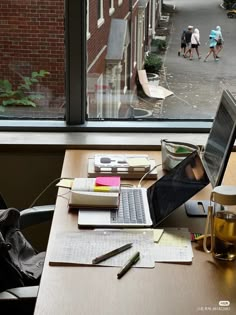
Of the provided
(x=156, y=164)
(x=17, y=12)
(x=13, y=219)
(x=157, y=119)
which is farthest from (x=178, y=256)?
(x=17, y=12)

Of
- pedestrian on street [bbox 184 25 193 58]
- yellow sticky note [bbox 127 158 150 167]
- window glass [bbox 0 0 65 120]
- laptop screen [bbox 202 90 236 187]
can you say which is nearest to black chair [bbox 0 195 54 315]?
laptop screen [bbox 202 90 236 187]

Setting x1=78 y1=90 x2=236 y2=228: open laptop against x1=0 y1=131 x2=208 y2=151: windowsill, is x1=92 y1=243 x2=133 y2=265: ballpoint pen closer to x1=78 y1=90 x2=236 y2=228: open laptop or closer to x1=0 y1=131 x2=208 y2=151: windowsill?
x1=78 y1=90 x2=236 y2=228: open laptop

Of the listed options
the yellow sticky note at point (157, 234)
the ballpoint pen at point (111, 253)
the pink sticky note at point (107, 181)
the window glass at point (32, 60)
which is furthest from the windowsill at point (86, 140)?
the ballpoint pen at point (111, 253)

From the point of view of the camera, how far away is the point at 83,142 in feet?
9.28

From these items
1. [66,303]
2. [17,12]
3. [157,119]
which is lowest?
[157,119]

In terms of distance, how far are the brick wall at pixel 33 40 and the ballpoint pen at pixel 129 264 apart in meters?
1.54

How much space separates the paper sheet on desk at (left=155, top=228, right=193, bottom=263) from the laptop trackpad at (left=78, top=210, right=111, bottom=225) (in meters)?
0.21

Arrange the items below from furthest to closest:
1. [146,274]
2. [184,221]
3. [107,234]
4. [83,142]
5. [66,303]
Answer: [83,142]
[184,221]
[107,234]
[146,274]
[66,303]

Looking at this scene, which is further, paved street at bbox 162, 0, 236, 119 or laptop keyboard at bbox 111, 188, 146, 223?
paved street at bbox 162, 0, 236, 119

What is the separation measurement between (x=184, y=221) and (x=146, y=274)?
0.39 m

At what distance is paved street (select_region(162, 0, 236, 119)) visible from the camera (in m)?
3.10

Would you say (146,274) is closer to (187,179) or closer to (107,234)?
(107,234)

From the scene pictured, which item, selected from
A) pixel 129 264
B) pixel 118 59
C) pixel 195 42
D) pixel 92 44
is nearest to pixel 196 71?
pixel 195 42

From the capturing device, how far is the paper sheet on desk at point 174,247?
1.74 metres
